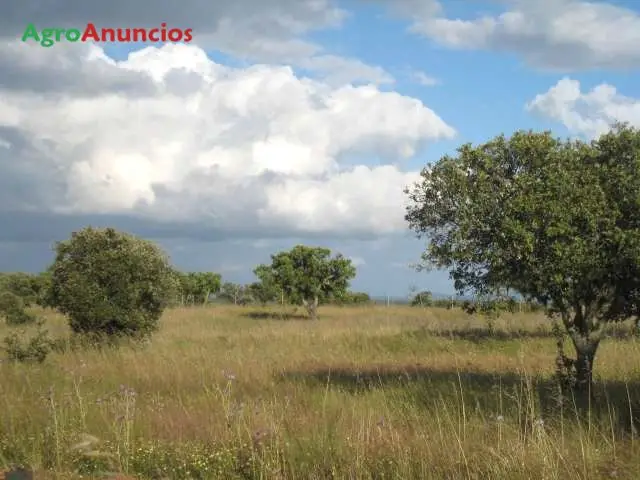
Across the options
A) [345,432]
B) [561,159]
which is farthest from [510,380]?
[345,432]

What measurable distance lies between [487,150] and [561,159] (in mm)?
1271

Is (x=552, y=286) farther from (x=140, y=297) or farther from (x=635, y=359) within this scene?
(x=140, y=297)

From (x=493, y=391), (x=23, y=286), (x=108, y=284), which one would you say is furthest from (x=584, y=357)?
(x=23, y=286)

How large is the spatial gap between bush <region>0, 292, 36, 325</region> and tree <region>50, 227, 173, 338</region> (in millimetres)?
11850

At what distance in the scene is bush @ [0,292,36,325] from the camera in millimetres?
28656

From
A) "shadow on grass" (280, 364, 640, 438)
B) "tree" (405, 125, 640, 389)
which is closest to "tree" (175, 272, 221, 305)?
"shadow on grass" (280, 364, 640, 438)

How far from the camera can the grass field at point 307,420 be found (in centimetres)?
559

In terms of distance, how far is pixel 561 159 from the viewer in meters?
9.95

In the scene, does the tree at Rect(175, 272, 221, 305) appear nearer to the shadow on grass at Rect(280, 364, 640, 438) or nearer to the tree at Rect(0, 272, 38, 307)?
the tree at Rect(0, 272, 38, 307)

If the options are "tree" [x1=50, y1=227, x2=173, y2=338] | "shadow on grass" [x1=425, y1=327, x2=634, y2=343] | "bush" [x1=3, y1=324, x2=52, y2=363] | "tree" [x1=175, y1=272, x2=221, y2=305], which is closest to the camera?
"bush" [x1=3, y1=324, x2=52, y2=363]

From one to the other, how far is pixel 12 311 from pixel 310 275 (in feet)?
55.1

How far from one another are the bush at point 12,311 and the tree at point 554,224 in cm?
2385

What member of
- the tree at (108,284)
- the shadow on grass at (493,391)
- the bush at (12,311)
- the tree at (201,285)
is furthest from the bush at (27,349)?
the tree at (201,285)

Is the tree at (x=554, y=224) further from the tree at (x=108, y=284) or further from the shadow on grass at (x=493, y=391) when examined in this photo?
the tree at (x=108, y=284)
